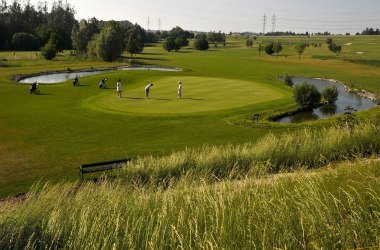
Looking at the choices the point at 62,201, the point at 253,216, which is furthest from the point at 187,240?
the point at 62,201

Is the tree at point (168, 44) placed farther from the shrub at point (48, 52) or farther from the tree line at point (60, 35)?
the shrub at point (48, 52)

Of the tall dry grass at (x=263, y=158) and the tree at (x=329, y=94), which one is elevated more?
the tall dry grass at (x=263, y=158)

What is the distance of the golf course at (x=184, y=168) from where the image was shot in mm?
7137

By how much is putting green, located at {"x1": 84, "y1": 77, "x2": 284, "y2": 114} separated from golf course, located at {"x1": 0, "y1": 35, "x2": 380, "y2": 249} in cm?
13

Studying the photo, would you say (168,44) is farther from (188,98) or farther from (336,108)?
(188,98)

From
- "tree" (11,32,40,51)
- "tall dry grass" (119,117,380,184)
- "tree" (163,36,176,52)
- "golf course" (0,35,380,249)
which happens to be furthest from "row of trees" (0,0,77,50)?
"tall dry grass" (119,117,380,184)

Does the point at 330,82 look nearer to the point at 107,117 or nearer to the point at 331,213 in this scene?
the point at 107,117

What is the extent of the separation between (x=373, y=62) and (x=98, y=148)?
91.9 meters

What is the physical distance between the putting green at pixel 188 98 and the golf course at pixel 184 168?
0.13 meters

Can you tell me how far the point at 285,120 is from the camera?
35406 mm

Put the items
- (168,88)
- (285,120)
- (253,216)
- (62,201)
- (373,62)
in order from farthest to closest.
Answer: (373,62)
(168,88)
(285,120)
(62,201)
(253,216)

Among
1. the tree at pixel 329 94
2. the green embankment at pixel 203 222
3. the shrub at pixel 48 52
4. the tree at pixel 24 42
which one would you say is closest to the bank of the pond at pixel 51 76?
the shrub at pixel 48 52

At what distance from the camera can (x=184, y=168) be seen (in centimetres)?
1600

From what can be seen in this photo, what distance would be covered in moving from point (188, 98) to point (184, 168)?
2218 centimetres
